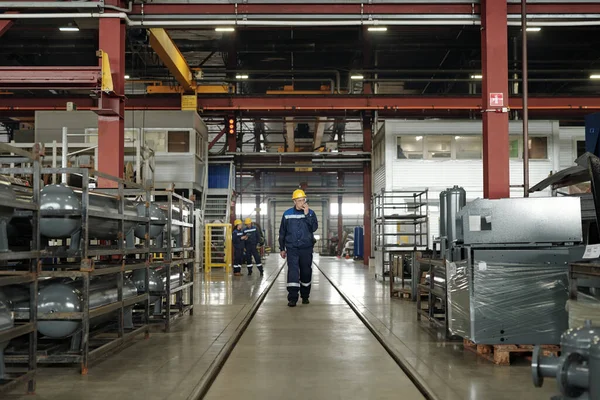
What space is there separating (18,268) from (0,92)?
627 inches

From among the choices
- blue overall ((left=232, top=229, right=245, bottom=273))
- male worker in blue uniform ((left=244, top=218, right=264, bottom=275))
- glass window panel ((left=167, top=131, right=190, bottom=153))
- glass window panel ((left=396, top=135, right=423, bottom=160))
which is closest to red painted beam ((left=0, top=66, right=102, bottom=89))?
blue overall ((left=232, top=229, right=245, bottom=273))

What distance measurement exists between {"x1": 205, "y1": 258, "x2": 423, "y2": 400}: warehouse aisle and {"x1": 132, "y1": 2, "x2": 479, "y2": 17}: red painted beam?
503cm

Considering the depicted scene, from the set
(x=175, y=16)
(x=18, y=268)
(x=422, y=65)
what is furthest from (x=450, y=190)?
(x=422, y=65)

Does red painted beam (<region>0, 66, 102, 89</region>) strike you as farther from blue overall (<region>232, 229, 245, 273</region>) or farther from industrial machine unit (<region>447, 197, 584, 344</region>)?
blue overall (<region>232, 229, 245, 273</region>)

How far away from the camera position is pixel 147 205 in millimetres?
6895

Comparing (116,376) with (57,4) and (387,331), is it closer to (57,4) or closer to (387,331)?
(387,331)

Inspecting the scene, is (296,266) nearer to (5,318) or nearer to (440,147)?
(5,318)

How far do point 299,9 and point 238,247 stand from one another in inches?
363

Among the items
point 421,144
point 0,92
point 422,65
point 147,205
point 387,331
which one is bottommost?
point 387,331

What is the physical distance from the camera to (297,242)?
9891mm

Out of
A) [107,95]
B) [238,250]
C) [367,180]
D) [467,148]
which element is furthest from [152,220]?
[367,180]

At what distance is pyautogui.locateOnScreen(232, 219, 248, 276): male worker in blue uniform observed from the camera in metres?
17.3

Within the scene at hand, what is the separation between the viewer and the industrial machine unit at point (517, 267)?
5.29 m

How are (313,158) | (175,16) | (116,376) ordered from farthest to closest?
1. (313,158)
2. (175,16)
3. (116,376)
